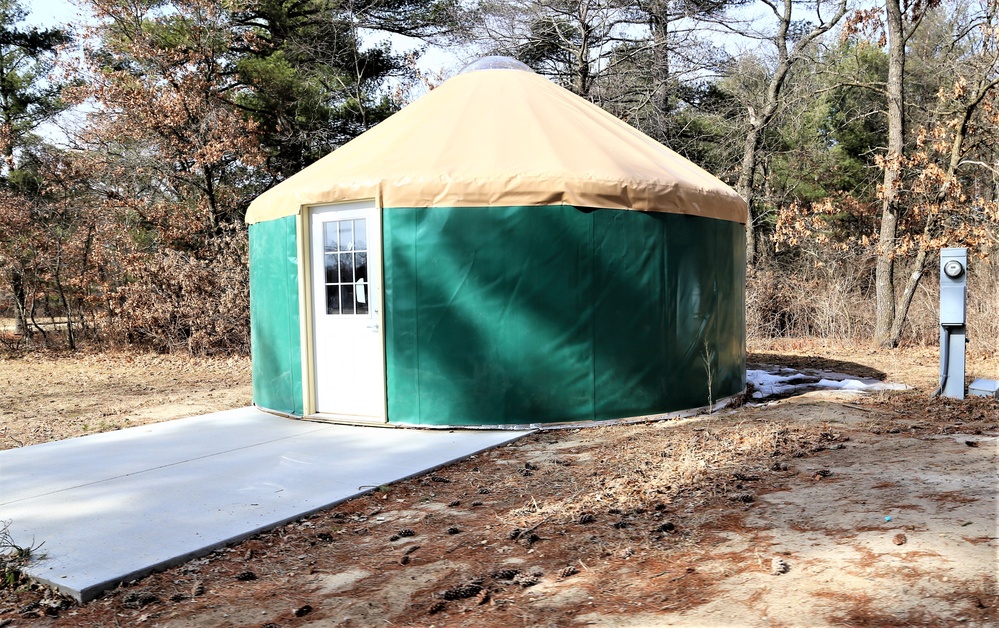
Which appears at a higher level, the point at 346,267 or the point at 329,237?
the point at 329,237

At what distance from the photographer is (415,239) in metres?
5.22

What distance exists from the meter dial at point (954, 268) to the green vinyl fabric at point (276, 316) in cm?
480

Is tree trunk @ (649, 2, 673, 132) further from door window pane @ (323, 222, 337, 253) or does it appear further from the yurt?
door window pane @ (323, 222, 337, 253)

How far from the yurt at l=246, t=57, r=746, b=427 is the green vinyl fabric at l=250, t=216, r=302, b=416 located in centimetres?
2

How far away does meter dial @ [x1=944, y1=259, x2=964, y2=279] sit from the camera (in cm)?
580

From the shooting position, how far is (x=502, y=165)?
5.19 meters

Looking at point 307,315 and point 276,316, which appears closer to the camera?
point 307,315

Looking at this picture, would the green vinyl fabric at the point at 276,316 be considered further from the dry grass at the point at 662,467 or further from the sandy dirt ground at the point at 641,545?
the dry grass at the point at 662,467

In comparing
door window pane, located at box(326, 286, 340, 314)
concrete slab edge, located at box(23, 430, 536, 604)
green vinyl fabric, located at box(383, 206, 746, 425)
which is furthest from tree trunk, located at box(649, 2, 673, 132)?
concrete slab edge, located at box(23, 430, 536, 604)

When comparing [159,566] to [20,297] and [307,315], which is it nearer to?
[307,315]

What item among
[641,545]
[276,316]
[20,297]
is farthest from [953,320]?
[20,297]

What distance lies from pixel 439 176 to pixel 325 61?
1022 centimetres

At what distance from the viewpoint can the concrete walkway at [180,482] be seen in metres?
3.04

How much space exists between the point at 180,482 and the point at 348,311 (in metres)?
1.82
